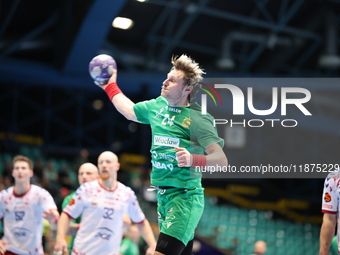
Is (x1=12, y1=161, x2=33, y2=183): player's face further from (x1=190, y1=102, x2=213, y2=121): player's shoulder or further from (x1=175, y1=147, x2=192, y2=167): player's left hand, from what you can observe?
(x1=175, y1=147, x2=192, y2=167): player's left hand

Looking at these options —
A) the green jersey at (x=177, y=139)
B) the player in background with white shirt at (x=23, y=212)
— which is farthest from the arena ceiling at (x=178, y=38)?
the green jersey at (x=177, y=139)

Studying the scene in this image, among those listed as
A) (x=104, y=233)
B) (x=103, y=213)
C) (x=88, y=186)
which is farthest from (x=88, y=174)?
(x=104, y=233)

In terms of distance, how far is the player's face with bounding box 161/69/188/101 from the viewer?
501cm

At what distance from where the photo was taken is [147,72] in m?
21.3

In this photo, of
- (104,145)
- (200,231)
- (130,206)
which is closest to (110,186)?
(130,206)

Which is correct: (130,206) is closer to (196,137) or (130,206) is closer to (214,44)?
(196,137)

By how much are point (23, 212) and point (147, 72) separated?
→ 1429 cm

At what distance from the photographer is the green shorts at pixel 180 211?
4.78m

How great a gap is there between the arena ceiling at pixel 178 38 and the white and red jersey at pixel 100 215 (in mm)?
9943

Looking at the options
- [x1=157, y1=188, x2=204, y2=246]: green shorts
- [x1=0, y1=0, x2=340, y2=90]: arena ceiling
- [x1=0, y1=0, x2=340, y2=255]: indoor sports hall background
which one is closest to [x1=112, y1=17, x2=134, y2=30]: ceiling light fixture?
[x1=0, y1=0, x2=340, y2=255]: indoor sports hall background

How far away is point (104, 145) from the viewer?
2611 centimetres

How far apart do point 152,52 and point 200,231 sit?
9171mm

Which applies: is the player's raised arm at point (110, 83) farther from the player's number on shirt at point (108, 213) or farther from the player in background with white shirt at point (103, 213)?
the player's number on shirt at point (108, 213)

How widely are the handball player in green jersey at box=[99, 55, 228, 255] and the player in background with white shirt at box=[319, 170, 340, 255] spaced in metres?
1.09
